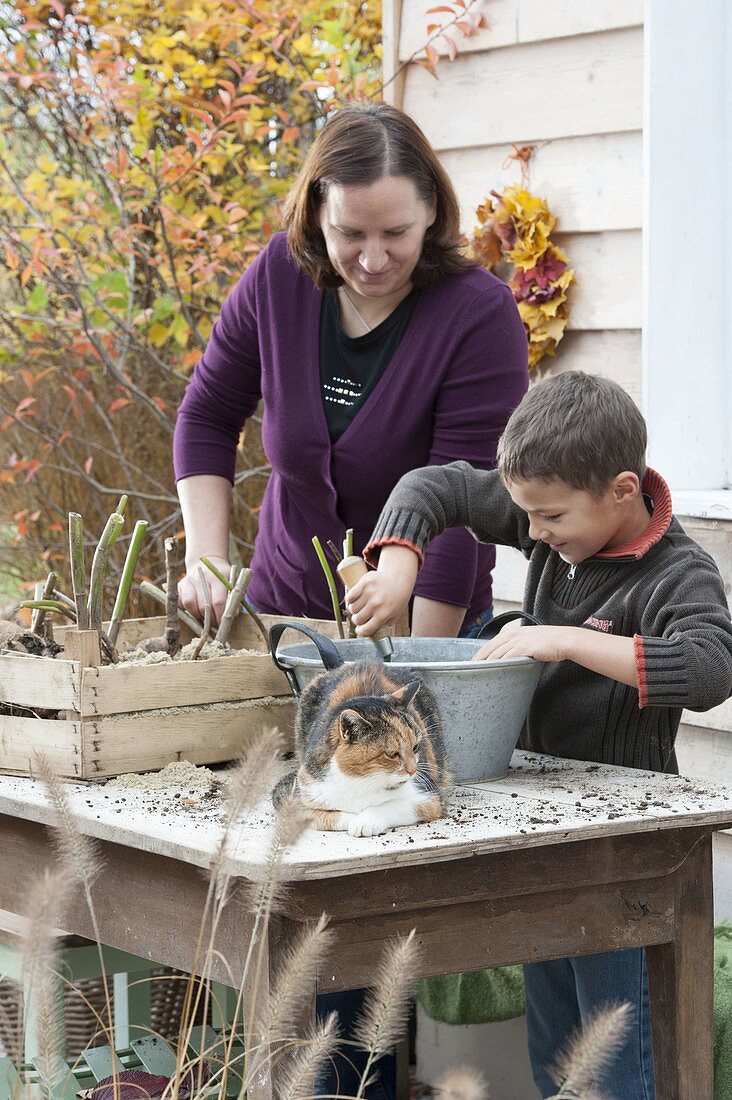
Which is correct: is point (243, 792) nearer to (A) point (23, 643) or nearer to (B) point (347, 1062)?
(A) point (23, 643)

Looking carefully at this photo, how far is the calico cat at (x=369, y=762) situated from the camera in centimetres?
137

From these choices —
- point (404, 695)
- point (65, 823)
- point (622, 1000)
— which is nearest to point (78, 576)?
point (404, 695)

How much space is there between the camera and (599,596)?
1.77m

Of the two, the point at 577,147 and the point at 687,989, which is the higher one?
the point at 577,147

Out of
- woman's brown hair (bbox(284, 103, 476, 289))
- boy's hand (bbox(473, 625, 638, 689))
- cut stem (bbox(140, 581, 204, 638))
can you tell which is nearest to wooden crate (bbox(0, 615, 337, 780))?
cut stem (bbox(140, 581, 204, 638))

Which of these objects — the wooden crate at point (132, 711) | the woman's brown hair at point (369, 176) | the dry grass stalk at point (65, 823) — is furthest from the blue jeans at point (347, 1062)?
the woman's brown hair at point (369, 176)

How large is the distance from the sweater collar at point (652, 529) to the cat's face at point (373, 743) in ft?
1.56

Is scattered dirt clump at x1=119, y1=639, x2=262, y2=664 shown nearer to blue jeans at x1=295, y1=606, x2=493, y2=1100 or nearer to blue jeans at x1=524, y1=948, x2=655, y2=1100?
blue jeans at x1=295, y1=606, x2=493, y2=1100

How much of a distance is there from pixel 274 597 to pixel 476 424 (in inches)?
19.7

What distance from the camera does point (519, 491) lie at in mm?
1688

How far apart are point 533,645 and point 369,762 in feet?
1.02

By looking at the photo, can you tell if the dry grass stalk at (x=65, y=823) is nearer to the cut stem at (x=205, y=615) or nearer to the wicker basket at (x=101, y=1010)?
A: the cut stem at (x=205, y=615)

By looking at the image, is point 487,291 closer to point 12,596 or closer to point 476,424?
point 476,424

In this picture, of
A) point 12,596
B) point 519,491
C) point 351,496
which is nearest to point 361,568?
point 519,491
